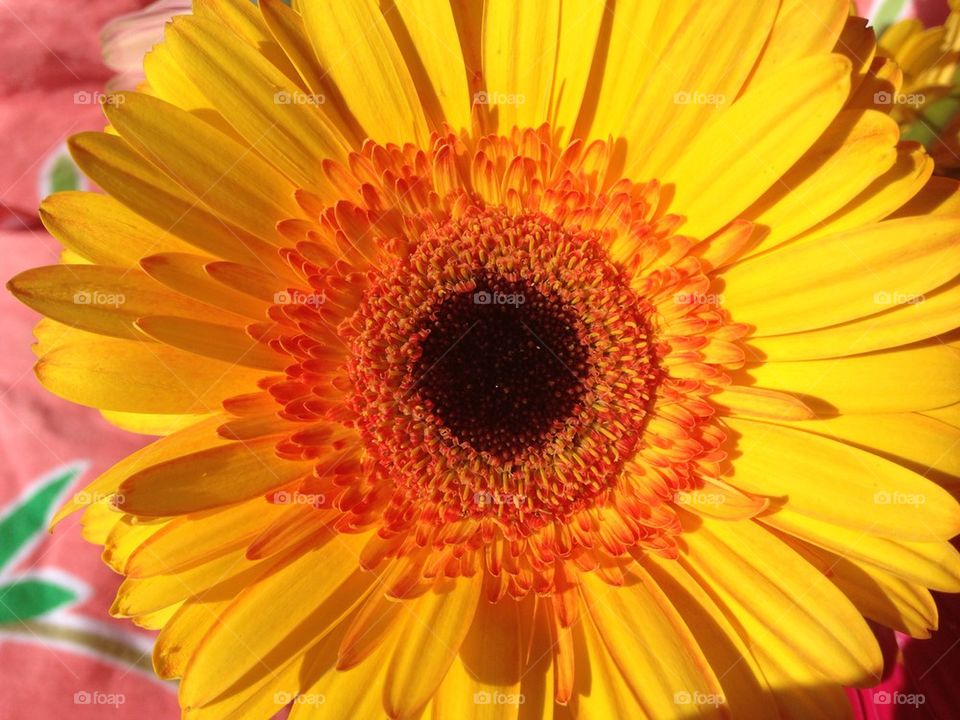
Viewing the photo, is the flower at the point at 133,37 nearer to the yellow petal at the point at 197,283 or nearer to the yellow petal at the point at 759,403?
the yellow petal at the point at 197,283

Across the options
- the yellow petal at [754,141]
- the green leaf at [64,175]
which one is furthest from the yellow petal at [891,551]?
the green leaf at [64,175]

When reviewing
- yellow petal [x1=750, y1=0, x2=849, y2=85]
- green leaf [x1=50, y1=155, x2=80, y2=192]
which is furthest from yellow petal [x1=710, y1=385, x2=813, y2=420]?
green leaf [x1=50, y1=155, x2=80, y2=192]

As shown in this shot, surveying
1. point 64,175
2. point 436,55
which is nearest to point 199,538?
point 436,55

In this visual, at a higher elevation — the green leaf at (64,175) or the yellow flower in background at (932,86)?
the yellow flower in background at (932,86)

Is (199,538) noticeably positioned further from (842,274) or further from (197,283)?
(842,274)

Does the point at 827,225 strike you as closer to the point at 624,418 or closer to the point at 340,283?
the point at 624,418

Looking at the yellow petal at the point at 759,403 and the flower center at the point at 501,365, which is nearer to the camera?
the yellow petal at the point at 759,403

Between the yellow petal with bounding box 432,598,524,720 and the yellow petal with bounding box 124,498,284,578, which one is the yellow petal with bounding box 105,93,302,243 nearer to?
the yellow petal with bounding box 124,498,284,578
